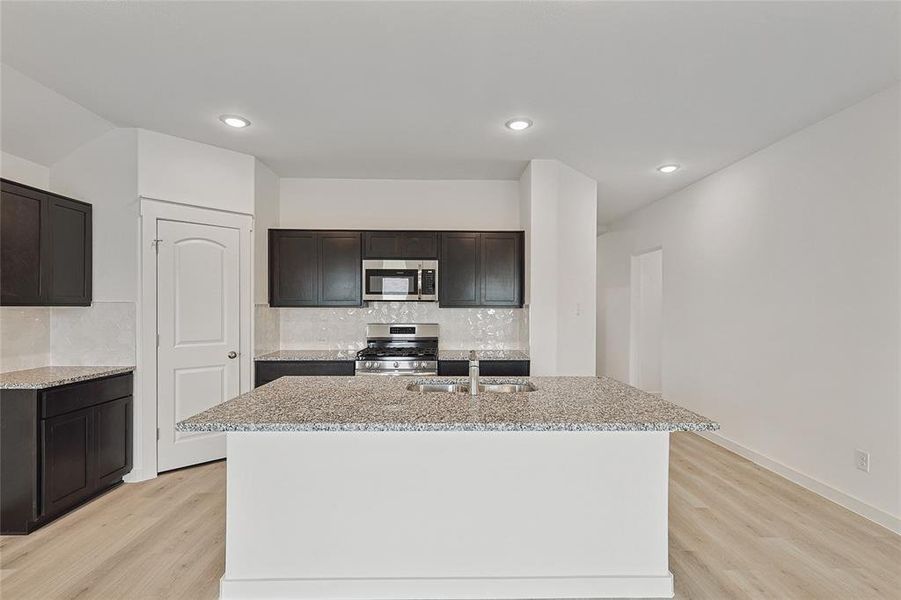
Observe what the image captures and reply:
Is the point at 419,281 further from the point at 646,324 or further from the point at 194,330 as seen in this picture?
the point at 646,324

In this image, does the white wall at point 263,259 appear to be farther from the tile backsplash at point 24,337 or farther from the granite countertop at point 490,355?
the granite countertop at point 490,355

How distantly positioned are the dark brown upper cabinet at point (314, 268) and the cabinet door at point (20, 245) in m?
1.71

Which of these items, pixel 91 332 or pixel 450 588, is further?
pixel 91 332

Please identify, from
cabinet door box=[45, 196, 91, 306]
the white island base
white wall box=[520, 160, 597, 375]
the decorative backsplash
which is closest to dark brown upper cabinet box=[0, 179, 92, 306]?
cabinet door box=[45, 196, 91, 306]

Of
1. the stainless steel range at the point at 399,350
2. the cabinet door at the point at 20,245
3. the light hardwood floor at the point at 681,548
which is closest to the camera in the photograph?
the light hardwood floor at the point at 681,548

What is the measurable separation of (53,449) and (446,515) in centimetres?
253

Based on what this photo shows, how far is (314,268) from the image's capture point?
Result: 4410mm

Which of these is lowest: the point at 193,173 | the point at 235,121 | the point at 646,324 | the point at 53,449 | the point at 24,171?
the point at 53,449

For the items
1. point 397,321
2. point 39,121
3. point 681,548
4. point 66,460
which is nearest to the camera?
point 681,548

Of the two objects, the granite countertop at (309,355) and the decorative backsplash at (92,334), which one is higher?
the decorative backsplash at (92,334)

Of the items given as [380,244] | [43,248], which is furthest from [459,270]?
[43,248]

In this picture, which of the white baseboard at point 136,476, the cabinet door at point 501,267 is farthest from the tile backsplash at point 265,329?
the cabinet door at point 501,267

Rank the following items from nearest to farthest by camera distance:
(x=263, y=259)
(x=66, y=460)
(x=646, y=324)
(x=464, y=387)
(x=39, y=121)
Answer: (x=464, y=387), (x=66, y=460), (x=39, y=121), (x=263, y=259), (x=646, y=324)

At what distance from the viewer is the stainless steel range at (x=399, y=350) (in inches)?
160
